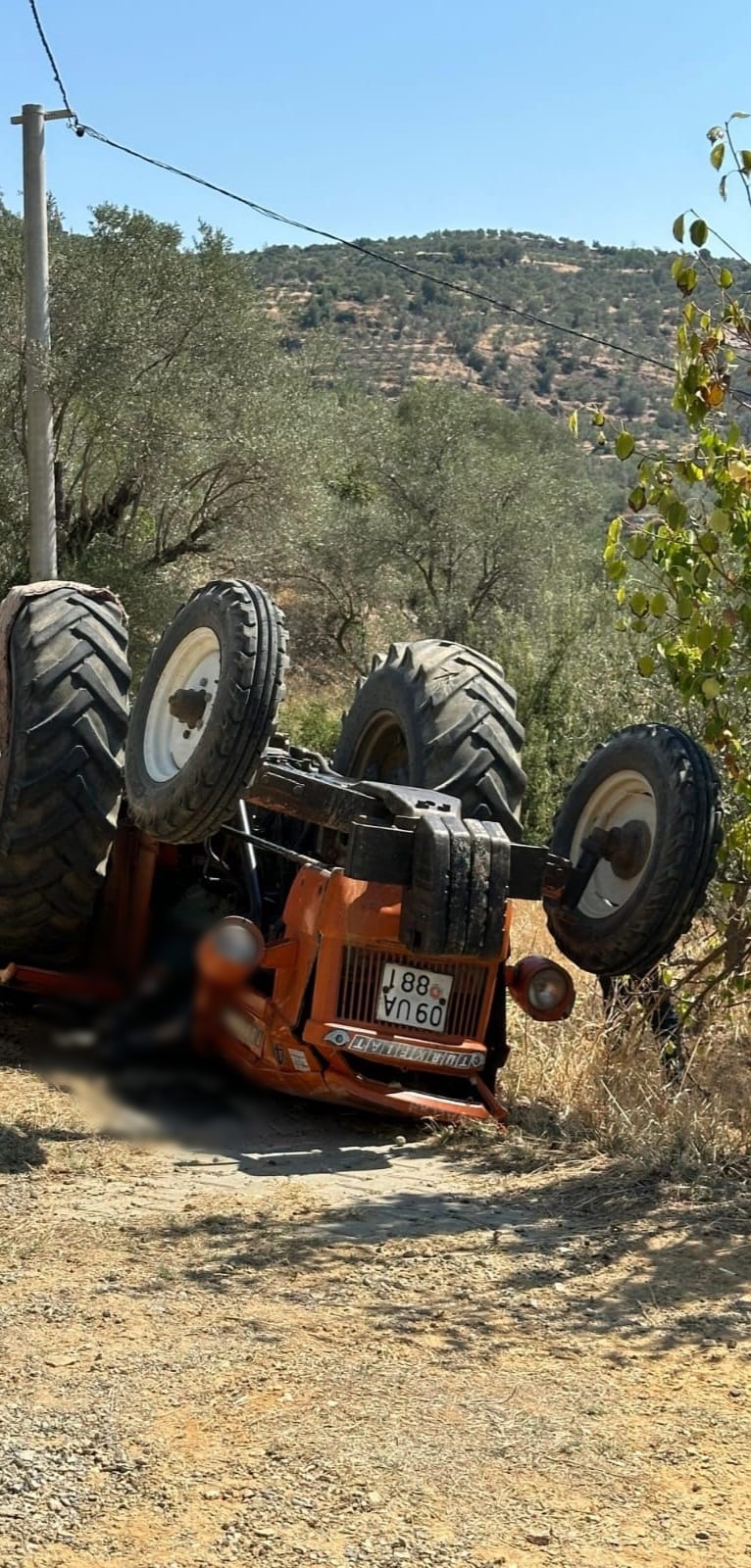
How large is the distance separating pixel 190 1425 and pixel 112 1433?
0.61 ft

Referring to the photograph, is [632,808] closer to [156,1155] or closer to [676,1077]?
[676,1077]

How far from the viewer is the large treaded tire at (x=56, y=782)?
136 inches

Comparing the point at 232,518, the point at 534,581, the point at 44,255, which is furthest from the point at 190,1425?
the point at 534,581

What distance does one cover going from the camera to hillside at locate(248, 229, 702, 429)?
2477 inches

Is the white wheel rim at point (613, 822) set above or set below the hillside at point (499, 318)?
below

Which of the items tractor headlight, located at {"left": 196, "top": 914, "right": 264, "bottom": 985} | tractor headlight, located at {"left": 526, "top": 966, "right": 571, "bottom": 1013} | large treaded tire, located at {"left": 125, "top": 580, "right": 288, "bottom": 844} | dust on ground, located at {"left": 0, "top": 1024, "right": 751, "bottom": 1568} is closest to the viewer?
tractor headlight, located at {"left": 196, "top": 914, "right": 264, "bottom": 985}

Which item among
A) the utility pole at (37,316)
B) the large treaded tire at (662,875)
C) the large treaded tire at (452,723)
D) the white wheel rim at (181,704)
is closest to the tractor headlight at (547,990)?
the large treaded tire at (662,875)

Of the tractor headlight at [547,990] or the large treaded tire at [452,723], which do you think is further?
the large treaded tire at [452,723]

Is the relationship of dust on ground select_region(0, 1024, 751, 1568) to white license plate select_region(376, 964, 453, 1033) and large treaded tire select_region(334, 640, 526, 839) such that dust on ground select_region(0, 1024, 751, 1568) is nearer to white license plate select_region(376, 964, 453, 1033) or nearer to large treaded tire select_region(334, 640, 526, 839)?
white license plate select_region(376, 964, 453, 1033)

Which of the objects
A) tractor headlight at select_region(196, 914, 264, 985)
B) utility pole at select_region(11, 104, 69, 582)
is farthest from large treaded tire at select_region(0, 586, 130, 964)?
utility pole at select_region(11, 104, 69, 582)

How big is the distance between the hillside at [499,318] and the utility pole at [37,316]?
132ft

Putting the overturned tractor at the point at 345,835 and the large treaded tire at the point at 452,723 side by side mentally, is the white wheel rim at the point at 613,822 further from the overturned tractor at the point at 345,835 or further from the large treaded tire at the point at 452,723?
the large treaded tire at the point at 452,723

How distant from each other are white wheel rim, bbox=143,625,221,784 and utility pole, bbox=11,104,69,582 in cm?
863

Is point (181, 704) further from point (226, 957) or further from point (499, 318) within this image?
point (499, 318)
